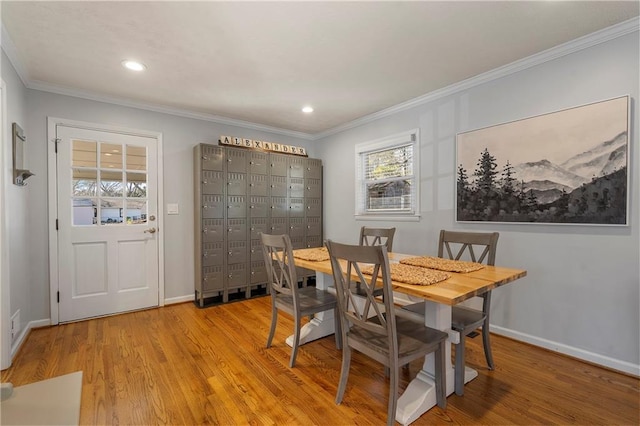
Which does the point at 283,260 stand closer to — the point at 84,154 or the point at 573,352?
the point at 573,352

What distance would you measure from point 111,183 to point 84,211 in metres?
0.38

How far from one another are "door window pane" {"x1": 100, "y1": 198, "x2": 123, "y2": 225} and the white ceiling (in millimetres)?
1117

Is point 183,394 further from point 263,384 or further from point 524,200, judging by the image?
point 524,200

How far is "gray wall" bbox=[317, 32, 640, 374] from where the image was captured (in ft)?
6.65

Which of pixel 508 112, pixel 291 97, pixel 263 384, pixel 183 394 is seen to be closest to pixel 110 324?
pixel 183 394

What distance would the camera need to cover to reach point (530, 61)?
7.95ft

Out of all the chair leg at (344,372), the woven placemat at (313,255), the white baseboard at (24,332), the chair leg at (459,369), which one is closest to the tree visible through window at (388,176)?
the woven placemat at (313,255)

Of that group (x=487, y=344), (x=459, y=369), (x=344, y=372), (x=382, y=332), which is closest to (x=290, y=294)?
(x=344, y=372)

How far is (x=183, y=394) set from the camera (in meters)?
1.84

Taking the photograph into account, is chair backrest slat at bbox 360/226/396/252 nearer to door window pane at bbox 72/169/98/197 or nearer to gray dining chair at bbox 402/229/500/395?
gray dining chair at bbox 402/229/500/395

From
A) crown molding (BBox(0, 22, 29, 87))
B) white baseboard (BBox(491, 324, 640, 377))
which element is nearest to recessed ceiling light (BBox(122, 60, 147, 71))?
crown molding (BBox(0, 22, 29, 87))

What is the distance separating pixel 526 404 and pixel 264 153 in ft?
11.6

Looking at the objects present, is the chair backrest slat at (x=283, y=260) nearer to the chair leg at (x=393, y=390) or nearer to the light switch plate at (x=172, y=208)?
the chair leg at (x=393, y=390)

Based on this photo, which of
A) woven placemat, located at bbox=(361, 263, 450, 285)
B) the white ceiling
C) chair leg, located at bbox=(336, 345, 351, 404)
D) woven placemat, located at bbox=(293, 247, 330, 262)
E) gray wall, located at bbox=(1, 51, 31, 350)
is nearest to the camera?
woven placemat, located at bbox=(361, 263, 450, 285)
